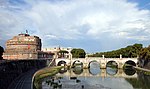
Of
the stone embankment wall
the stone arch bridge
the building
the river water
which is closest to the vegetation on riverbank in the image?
the river water

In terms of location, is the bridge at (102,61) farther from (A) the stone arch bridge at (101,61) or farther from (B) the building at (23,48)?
(B) the building at (23,48)

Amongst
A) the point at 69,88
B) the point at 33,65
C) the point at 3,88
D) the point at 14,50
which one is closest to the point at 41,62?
the point at 33,65

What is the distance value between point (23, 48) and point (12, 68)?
2514 inches

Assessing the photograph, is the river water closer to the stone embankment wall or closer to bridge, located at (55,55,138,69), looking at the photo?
the stone embankment wall

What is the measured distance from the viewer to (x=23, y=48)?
126m

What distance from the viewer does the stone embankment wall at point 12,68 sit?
153ft

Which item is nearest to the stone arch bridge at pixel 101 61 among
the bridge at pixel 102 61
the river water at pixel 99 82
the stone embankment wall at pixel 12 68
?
the bridge at pixel 102 61

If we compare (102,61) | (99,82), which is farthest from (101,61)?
(99,82)

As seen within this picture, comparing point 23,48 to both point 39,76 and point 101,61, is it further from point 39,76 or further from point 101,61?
point 39,76

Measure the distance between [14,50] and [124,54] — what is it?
46089mm

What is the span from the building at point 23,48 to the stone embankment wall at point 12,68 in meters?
10.9

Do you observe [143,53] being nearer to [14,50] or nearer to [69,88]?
[69,88]

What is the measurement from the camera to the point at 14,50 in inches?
4751

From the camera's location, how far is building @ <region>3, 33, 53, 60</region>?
4621 inches
